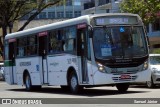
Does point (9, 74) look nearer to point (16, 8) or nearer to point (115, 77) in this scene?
point (115, 77)

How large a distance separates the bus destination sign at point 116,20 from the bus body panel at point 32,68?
4934mm

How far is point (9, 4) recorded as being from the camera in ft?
151

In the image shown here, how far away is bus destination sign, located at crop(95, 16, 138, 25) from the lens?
18.8 meters

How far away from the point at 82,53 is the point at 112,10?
150ft

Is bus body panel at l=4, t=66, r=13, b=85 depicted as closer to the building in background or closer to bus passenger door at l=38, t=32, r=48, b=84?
bus passenger door at l=38, t=32, r=48, b=84

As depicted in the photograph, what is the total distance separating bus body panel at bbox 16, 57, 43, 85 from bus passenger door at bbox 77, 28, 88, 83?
404 centimetres

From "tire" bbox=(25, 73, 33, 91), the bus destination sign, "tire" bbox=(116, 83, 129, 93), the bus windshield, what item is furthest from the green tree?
the bus windshield

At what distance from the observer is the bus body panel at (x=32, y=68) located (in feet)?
75.7

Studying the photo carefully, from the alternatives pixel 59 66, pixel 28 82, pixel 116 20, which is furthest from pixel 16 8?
pixel 116 20

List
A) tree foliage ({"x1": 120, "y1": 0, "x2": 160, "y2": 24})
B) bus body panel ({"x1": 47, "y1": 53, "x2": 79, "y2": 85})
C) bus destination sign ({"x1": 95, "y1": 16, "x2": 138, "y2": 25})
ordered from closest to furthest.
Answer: bus destination sign ({"x1": 95, "y1": 16, "x2": 138, "y2": 25}), bus body panel ({"x1": 47, "y1": 53, "x2": 79, "y2": 85}), tree foliage ({"x1": 120, "y1": 0, "x2": 160, "y2": 24})

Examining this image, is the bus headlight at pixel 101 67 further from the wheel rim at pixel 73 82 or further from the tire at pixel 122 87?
the tire at pixel 122 87

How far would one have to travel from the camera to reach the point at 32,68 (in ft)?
78.3

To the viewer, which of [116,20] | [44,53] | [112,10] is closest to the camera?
[116,20]

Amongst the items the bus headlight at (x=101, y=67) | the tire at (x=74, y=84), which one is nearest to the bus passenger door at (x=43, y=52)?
the tire at (x=74, y=84)
